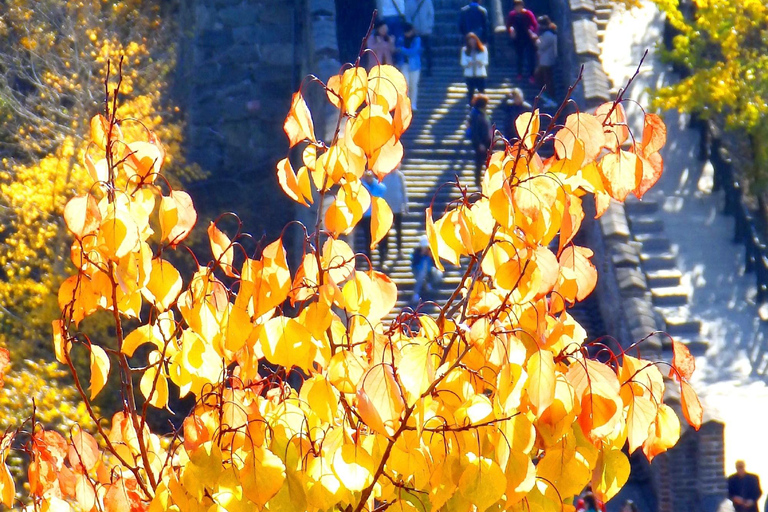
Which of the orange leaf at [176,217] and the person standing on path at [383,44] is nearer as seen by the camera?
the orange leaf at [176,217]

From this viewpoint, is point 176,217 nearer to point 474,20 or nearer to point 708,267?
point 708,267

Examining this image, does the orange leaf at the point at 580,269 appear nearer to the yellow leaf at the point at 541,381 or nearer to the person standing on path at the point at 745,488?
the yellow leaf at the point at 541,381

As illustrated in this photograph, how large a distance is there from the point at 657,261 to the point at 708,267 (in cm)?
97

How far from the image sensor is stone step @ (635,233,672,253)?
13648 millimetres

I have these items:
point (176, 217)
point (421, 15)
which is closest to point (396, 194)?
point (421, 15)

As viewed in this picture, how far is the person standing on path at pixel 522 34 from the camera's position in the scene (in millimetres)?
15711

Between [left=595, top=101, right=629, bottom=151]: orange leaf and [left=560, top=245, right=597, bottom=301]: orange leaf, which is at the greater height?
[left=595, top=101, right=629, bottom=151]: orange leaf

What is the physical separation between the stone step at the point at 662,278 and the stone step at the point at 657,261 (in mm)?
77

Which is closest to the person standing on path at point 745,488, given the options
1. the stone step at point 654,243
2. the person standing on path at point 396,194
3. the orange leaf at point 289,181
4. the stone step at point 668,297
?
the stone step at point 668,297

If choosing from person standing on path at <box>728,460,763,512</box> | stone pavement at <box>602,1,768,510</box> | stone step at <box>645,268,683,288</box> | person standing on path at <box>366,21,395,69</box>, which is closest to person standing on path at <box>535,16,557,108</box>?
stone pavement at <box>602,1,768,510</box>

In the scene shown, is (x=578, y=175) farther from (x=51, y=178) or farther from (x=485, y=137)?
(x=51, y=178)

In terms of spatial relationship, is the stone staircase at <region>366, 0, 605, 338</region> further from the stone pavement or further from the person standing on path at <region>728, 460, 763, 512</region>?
the person standing on path at <region>728, 460, 763, 512</region>

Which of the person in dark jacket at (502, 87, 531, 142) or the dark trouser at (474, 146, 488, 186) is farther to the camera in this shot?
the person in dark jacket at (502, 87, 531, 142)

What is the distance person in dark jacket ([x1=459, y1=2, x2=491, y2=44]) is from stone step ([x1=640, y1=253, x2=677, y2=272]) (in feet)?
13.8
